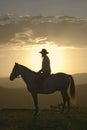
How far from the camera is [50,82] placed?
19750mm

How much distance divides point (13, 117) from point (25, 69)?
2.61 meters

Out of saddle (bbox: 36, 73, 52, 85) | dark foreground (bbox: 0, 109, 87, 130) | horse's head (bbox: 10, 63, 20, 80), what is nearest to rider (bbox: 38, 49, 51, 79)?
saddle (bbox: 36, 73, 52, 85)

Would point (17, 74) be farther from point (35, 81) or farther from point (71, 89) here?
point (71, 89)

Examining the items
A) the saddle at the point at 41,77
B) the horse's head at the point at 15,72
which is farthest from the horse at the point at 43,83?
the saddle at the point at 41,77

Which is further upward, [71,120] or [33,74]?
[33,74]

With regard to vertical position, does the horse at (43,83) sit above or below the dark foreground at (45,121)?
above

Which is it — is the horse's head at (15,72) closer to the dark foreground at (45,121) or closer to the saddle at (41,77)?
the saddle at (41,77)

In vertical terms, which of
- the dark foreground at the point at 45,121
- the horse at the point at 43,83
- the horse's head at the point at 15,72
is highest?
the horse's head at the point at 15,72

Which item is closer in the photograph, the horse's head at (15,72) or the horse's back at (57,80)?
the horse's back at (57,80)

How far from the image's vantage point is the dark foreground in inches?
641

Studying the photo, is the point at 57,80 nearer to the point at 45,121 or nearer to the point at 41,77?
the point at 41,77

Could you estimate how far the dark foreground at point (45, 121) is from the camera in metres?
16.3

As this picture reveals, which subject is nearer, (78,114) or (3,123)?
(3,123)

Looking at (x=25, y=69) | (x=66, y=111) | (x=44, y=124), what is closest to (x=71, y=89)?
(x=66, y=111)
